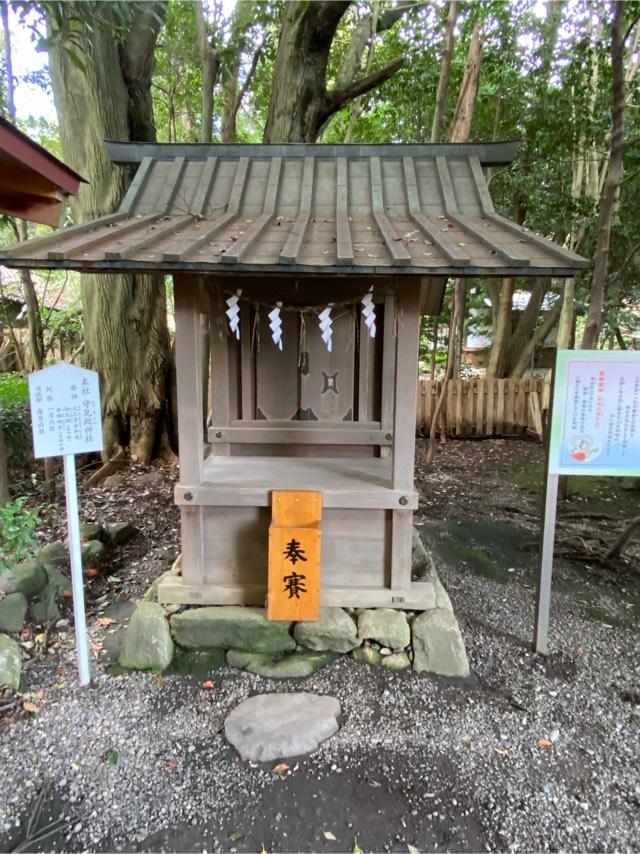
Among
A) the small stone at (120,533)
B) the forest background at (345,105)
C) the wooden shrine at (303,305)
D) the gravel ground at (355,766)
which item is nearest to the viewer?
the gravel ground at (355,766)

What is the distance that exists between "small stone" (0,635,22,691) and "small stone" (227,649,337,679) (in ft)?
4.43

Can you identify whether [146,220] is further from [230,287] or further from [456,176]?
[456,176]

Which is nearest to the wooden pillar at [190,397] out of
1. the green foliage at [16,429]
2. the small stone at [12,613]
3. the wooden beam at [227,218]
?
the wooden beam at [227,218]

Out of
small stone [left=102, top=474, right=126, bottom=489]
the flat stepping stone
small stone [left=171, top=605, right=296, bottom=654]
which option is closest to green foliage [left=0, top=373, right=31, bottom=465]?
small stone [left=102, top=474, right=126, bottom=489]

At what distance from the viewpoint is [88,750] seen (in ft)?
9.02

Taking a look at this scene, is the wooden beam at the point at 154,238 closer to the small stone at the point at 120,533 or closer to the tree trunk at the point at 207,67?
the small stone at the point at 120,533

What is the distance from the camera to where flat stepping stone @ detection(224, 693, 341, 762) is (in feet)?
9.09

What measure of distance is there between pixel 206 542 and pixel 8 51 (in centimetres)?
542

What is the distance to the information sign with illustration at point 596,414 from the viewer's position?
3.27 metres

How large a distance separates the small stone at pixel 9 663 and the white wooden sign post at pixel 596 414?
12.4 ft

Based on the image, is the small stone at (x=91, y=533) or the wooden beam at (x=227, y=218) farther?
the small stone at (x=91, y=533)

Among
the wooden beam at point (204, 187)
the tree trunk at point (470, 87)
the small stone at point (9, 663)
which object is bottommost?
the small stone at point (9, 663)

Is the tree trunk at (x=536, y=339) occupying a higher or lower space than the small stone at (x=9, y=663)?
higher

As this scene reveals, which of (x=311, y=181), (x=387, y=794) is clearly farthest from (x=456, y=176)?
(x=387, y=794)
